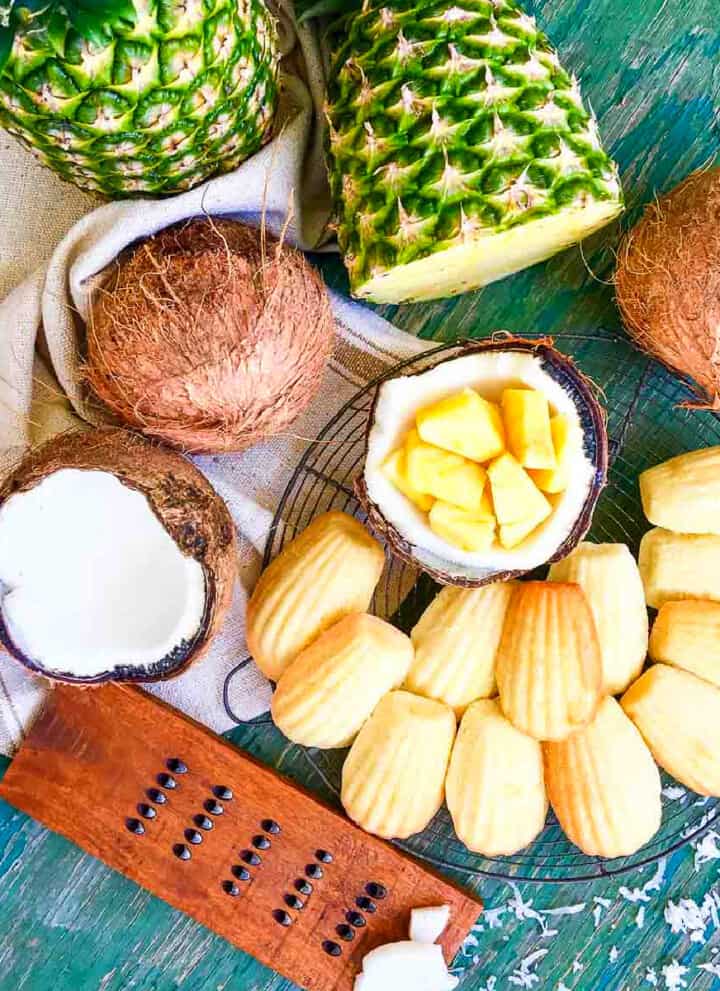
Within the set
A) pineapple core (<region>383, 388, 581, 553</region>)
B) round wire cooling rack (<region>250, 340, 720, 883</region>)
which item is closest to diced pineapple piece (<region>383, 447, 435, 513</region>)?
pineapple core (<region>383, 388, 581, 553</region>)

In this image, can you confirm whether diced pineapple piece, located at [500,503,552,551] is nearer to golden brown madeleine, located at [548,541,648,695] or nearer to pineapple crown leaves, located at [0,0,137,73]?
golden brown madeleine, located at [548,541,648,695]

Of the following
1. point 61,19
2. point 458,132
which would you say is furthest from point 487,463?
point 61,19

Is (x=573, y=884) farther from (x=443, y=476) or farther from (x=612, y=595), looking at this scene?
(x=443, y=476)

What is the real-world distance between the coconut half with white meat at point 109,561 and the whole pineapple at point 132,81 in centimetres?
29

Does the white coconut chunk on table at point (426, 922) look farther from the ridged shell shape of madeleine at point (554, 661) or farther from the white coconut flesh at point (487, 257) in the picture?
the white coconut flesh at point (487, 257)

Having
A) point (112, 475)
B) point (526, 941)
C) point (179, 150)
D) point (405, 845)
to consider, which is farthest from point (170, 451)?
point (526, 941)

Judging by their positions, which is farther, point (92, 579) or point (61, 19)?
point (92, 579)

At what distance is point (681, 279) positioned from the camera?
1.03m

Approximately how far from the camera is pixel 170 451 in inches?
42.1

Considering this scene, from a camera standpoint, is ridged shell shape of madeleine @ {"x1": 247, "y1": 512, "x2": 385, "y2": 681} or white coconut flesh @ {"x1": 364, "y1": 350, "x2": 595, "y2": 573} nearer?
white coconut flesh @ {"x1": 364, "y1": 350, "x2": 595, "y2": 573}

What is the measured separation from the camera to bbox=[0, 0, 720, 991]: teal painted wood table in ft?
3.94

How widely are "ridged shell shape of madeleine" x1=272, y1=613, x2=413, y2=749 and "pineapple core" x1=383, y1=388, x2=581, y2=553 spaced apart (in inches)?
6.5

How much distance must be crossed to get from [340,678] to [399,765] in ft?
0.40

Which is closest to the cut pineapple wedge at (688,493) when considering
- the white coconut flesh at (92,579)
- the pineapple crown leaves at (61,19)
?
the white coconut flesh at (92,579)
